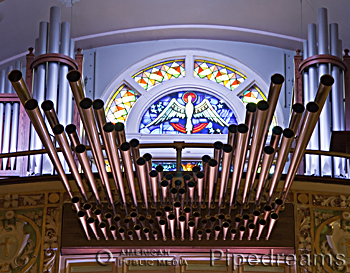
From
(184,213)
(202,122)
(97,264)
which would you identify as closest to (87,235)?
(97,264)

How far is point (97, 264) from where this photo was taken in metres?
8.78

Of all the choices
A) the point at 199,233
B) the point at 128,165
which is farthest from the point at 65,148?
the point at 199,233

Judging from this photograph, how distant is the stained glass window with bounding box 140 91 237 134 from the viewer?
12.8 m

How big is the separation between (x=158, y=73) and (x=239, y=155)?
21.2 feet

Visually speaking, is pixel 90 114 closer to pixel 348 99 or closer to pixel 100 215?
pixel 100 215

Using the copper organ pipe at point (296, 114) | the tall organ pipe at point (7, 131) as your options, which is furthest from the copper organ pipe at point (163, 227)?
the tall organ pipe at point (7, 131)

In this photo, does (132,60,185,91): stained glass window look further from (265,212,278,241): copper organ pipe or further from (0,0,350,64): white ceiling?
(265,212,278,241): copper organ pipe

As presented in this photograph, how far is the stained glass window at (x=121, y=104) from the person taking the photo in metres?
12.9

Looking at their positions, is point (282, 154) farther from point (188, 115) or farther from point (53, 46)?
point (188, 115)

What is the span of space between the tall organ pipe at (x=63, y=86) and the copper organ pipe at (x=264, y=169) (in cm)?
395

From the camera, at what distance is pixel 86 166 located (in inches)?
290

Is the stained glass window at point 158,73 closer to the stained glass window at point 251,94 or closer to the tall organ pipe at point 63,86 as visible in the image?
the stained glass window at point 251,94

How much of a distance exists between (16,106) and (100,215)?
13.5ft

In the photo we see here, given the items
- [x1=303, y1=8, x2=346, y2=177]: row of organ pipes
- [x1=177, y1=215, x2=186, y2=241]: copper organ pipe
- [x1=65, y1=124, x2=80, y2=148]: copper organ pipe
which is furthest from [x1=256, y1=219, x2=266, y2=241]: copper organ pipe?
[x1=65, y1=124, x2=80, y2=148]: copper organ pipe
